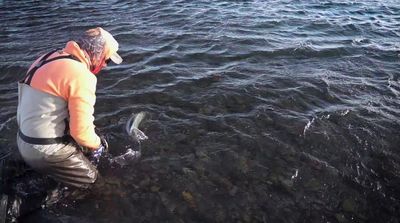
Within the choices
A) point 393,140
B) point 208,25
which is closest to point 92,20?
point 208,25

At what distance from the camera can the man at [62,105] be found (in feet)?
18.3

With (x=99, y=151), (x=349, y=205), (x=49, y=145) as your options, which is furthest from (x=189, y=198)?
(x=349, y=205)

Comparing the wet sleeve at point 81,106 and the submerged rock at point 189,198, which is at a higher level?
the wet sleeve at point 81,106

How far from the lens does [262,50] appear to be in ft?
40.7

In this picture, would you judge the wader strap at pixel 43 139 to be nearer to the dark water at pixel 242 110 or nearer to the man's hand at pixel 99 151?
the man's hand at pixel 99 151

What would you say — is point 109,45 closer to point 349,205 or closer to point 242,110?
point 242,110

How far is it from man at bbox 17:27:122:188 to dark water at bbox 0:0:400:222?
3.03 feet

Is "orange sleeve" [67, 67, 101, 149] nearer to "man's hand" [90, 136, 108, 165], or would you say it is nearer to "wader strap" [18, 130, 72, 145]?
"wader strap" [18, 130, 72, 145]

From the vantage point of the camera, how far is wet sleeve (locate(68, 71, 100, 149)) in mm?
5617

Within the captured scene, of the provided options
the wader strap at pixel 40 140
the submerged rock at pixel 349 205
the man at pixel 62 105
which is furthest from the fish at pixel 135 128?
the submerged rock at pixel 349 205

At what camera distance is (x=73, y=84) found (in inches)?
219

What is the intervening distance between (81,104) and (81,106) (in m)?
0.03

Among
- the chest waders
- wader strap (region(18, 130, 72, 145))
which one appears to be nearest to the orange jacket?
the chest waders

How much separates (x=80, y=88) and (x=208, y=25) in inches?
379
